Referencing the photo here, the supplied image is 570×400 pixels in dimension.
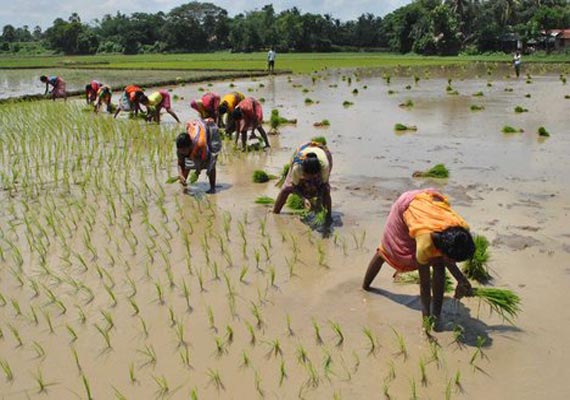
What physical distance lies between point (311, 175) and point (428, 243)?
1.89m

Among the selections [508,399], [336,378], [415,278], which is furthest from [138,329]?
[508,399]

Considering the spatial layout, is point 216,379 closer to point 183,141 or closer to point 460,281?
point 460,281

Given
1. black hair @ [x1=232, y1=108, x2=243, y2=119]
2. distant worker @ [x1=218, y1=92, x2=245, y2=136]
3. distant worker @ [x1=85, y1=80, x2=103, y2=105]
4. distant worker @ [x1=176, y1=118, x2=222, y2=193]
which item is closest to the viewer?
distant worker @ [x1=176, y1=118, x2=222, y2=193]

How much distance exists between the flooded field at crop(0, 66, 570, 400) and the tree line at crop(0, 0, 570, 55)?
3785 centimetres

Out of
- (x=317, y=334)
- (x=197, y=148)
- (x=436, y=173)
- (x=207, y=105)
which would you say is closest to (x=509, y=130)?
(x=436, y=173)

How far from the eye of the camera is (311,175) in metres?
4.98

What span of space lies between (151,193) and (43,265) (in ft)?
7.24

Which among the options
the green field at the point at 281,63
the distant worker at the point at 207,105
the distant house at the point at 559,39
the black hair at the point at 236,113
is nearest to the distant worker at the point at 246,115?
the black hair at the point at 236,113

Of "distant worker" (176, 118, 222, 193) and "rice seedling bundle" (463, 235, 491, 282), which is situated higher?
"distant worker" (176, 118, 222, 193)

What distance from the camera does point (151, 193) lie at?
6.81 meters

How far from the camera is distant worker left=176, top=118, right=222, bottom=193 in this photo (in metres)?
6.28

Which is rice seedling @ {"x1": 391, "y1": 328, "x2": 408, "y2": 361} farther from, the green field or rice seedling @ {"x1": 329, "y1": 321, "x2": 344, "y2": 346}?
the green field

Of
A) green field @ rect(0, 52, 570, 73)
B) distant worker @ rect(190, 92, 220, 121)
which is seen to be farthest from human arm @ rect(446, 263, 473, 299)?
green field @ rect(0, 52, 570, 73)

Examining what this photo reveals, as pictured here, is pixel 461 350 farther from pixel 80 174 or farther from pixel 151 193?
pixel 80 174
